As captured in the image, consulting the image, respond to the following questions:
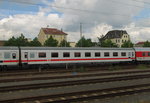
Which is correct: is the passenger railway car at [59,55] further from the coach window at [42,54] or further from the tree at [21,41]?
the tree at [21,41]

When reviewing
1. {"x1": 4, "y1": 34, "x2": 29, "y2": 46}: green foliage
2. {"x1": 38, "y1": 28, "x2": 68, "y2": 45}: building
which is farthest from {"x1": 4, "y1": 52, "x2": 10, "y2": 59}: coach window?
{"x1": 38, "y1": 28, "x2": 68, "y2": 45}: building

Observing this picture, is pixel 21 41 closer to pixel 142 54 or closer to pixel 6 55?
pixel 6 55

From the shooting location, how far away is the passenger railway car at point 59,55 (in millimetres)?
25594

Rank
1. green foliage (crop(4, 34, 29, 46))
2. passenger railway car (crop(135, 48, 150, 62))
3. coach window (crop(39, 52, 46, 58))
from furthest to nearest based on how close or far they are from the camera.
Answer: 1. green foliage (crop(4, 34, 29, 46))
2. passenger railway car (crop(135, 48, 150, 62))
3. coach window (crop(39, 52, 46, 58))

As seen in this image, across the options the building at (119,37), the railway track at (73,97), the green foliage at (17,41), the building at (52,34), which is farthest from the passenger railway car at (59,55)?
the building at (119,37)

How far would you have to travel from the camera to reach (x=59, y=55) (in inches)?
1121

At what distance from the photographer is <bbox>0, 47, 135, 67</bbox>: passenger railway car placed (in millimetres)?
25594

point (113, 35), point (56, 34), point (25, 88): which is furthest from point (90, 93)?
point (113, 35)

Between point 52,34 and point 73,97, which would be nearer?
point 73,97

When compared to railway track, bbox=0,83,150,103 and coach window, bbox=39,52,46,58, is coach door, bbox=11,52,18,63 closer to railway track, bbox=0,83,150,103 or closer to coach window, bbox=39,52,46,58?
coach window, bbox=39,52,46,58

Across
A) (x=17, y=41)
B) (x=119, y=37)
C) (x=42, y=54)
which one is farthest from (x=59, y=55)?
→ (x=119, y=37)

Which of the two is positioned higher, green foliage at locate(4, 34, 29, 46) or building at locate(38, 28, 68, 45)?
building at locate(38, 28, 68, 45)

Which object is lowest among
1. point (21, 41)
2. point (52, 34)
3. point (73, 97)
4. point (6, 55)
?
point (73, 97)

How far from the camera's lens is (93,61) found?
102 feet
